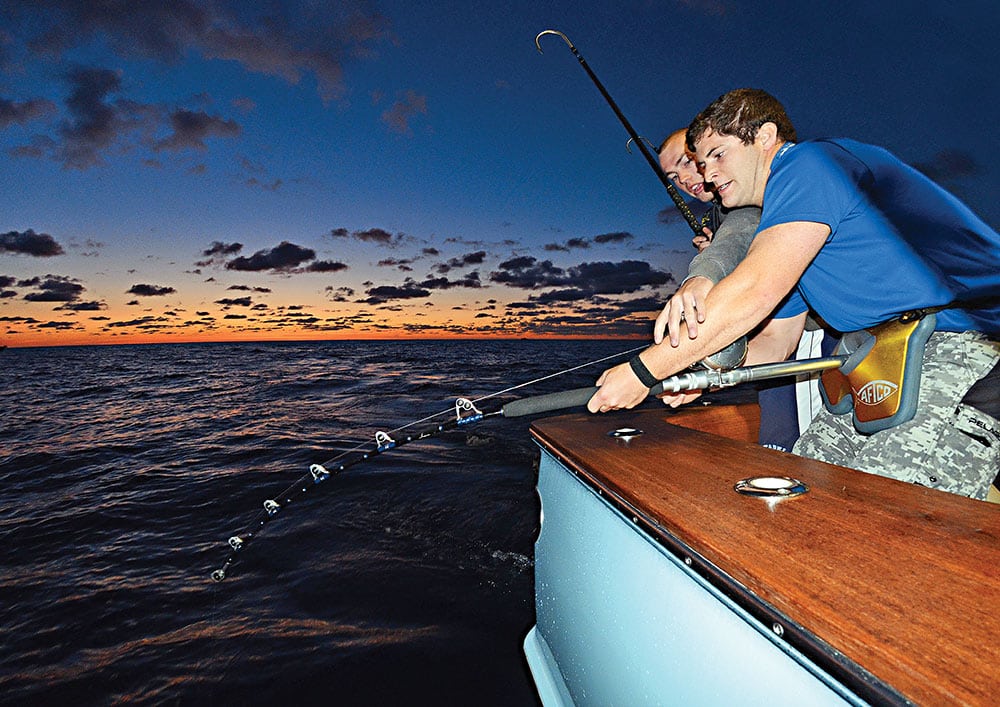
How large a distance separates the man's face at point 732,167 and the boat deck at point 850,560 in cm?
119

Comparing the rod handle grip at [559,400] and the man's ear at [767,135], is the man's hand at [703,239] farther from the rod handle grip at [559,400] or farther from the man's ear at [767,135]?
the rod handle grip at [559,400]

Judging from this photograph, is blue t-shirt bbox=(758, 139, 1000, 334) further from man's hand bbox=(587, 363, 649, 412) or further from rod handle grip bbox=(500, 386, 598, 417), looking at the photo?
rod handle grip bbox=(500, 386, 598, 417)

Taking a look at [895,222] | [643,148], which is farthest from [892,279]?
[643,148]

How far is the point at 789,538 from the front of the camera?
930mm

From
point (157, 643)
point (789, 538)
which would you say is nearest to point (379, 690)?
point (157, 643)

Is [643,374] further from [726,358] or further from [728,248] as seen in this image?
[728,248]

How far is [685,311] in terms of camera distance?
1686 millimetres

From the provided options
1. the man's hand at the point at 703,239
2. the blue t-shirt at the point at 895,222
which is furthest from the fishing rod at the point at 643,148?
the blue t-shirt at the point at 895,222

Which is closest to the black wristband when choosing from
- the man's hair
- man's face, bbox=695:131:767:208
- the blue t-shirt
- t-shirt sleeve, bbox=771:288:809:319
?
the blue t-shirt

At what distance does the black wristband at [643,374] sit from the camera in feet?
5.89

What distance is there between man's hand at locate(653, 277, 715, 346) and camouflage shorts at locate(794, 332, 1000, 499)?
2.58 feet

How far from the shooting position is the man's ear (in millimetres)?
1952

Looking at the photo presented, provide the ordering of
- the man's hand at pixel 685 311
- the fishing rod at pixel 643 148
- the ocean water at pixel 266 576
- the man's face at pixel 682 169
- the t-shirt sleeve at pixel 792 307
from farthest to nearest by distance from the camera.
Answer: the fishing rod at pixel 643 148
the man's face at pixel 682 169
the ocean water at pixel 266 576
the t-shirt sleeve at pixel 792 307
the man's hand at pixel 685 311

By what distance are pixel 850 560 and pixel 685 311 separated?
0.99 m
